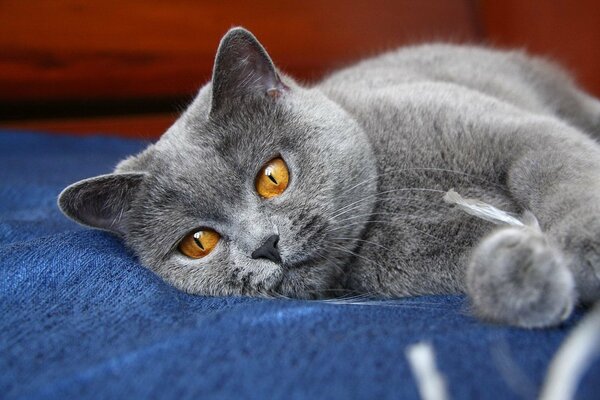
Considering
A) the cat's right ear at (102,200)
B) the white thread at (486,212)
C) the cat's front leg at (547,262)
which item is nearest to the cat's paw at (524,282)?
the cat's front leg at (547,262)

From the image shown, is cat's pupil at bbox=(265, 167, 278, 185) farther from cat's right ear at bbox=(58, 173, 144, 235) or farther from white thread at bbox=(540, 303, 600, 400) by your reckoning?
white thread at bbox=(540, 303, 600, 400)

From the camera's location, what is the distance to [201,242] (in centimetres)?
104

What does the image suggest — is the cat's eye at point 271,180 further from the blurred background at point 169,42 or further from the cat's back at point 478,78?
the blurred background at point 169,42

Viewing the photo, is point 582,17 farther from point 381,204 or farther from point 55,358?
point 55,358

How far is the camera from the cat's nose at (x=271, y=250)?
3.07 feet

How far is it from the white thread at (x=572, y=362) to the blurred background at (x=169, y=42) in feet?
6.24

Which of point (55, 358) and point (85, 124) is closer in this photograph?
point (55, 358)

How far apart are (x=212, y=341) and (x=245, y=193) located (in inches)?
14.4

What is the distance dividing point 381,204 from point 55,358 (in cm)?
66

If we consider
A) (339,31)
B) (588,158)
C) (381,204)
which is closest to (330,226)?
(381,204)

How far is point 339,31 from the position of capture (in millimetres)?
2707

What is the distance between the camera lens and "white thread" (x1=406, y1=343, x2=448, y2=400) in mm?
544

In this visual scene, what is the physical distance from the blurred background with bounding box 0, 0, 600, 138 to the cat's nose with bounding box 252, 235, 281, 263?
143 cm

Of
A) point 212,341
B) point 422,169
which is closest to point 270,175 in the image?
point 422,169
